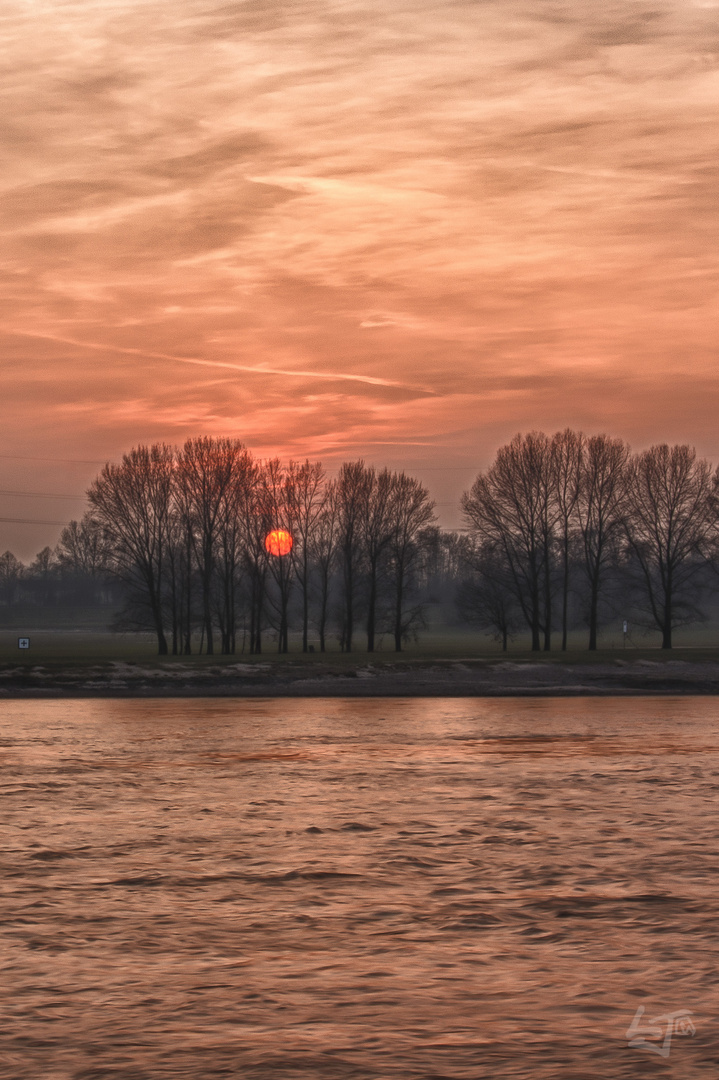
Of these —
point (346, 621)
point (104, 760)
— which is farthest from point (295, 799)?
point (346, 621)

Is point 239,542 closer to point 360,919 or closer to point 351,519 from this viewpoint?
point 351,519

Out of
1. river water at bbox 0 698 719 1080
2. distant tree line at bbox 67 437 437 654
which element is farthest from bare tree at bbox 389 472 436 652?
river water at bbox 0 698 719 1080

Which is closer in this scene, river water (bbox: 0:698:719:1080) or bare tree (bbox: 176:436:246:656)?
river water (bbox: 0:698:719:1080)

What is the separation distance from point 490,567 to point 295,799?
237 feet

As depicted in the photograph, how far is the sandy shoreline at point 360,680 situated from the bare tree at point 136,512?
2473 centimetres

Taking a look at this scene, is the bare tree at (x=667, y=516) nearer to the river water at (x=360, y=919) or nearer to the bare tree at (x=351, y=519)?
the bare tree at (x=351, y=519)

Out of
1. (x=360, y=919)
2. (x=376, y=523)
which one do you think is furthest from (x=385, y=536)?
(x=360, y=919)

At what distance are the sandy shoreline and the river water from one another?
30.1 meters

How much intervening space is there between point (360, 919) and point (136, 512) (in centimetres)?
8057

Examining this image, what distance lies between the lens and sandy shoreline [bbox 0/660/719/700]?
193 feet

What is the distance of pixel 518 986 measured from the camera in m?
10.7

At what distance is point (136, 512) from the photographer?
302 ft

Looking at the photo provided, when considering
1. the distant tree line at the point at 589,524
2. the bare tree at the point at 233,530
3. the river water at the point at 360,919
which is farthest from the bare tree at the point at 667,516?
the river water at the point at 360,919

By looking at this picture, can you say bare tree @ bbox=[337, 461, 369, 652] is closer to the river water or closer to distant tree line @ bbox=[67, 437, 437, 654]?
distant tree line @ bbox=[67, 437, 437, 654]
